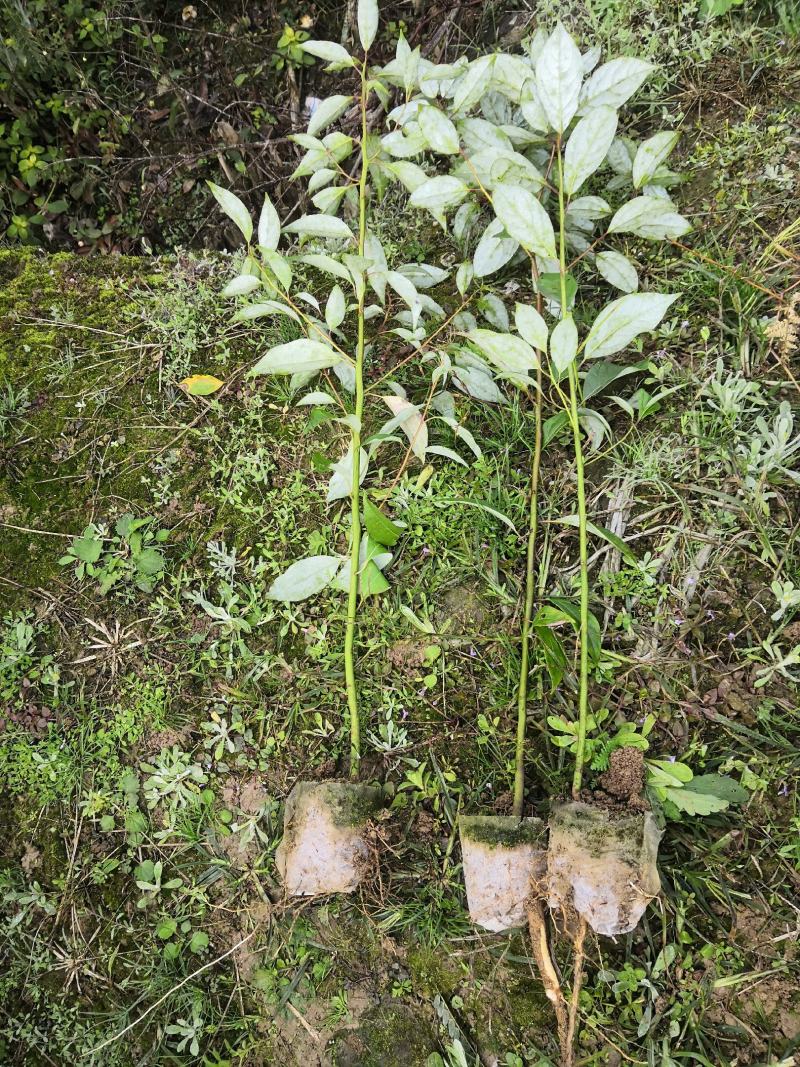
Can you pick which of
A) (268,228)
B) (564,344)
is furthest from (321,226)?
(564,344)

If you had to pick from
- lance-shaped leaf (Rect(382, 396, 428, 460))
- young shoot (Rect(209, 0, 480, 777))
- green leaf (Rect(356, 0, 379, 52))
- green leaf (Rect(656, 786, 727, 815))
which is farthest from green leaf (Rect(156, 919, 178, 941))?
green leaf (Rect(356, 0, 379, 52))

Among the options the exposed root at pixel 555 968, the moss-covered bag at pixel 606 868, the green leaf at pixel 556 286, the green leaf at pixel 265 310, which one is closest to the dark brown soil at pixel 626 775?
the moss-covered bag at pixel 606 868

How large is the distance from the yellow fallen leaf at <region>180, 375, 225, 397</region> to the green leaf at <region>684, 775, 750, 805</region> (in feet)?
6.09

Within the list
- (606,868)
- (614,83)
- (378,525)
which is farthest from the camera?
(378,525)

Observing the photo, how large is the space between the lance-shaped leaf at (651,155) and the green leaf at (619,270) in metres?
0.22

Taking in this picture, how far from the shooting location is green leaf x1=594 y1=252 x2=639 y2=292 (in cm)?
183

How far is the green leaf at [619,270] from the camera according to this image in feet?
5.99

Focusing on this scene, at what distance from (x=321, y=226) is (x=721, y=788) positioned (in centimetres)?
191

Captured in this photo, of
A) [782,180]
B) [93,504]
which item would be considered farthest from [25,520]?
[782,180]

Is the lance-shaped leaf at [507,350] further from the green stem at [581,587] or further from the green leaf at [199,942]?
the green leaf at [199,942]

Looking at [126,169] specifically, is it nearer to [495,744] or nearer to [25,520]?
[25,520]

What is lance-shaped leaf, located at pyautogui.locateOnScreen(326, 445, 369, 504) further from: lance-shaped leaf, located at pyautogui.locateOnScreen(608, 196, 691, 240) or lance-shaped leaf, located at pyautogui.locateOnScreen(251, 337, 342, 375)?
lance-shaped leaf, located at pyautogui.locateOnScreen(608, 196, 691, 240)

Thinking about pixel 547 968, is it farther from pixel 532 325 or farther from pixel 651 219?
pixel 651 219

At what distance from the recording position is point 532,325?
1666 mm
